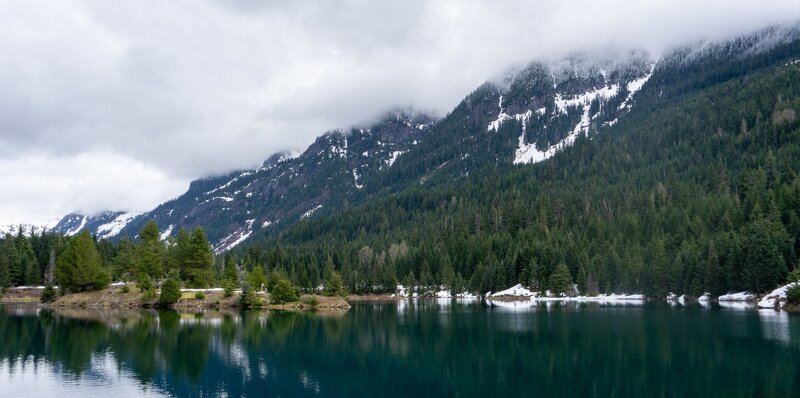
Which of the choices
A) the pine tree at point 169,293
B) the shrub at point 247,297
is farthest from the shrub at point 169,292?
the shrub at point 247,297

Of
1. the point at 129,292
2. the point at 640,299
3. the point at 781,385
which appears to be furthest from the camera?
the point at 640,299

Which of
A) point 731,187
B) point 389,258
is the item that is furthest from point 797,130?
point 389,258

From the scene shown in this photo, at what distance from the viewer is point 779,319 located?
75.8 m

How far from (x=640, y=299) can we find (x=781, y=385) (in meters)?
108

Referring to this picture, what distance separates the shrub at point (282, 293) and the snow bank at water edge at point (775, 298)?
8359 centimetres

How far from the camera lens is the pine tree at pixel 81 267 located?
124 m

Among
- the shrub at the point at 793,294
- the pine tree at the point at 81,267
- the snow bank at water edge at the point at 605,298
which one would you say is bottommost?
the snow bank at water edge at the point at 605,298

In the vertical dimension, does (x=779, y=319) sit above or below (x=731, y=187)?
below

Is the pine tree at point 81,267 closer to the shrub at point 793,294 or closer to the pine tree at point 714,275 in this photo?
the pine tree at point 714,275

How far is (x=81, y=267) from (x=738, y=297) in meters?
128

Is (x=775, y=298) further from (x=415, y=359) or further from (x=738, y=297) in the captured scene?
(x=415, y=359)

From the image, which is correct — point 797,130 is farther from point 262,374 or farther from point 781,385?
point 262,374

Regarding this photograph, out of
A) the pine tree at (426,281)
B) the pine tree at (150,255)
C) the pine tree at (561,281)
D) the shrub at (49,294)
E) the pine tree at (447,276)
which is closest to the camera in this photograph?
the pine tree at (150,255)

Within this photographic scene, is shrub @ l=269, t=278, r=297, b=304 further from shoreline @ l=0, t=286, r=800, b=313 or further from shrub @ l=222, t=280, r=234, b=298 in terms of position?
shrub @ l=222, t=280, r=234, b=298
